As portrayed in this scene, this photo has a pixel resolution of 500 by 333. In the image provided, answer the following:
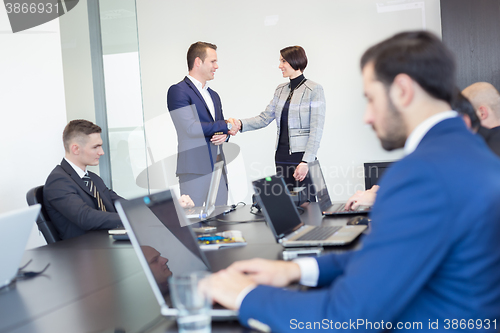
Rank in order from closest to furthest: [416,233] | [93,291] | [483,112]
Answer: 1. [416,233]
2. [93,291]
3. [483,112]

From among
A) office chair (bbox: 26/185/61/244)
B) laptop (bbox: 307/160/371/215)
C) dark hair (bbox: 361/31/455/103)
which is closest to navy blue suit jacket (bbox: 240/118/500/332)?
dark hair (bbox: 361/31/455/103)

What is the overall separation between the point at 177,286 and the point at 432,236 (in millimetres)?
454

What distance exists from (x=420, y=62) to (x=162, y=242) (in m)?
0.77

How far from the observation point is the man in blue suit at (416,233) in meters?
0.76

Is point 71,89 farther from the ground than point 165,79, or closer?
closer

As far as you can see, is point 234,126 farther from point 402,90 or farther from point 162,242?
point 402,90

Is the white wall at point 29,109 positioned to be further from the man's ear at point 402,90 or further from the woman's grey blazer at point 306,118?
the man's ear at point 402,90

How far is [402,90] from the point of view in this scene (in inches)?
36.0

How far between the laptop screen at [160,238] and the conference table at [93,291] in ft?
0.37

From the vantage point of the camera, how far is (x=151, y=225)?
4.02 feet

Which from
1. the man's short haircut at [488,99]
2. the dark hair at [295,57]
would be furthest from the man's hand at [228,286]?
the dark hair at [295,57]

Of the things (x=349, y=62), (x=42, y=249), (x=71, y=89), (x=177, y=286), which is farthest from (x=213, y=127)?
(x=177, y=286)

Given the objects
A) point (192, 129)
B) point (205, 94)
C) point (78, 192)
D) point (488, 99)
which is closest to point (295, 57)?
point (205, 94)

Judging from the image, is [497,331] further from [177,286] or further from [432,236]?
[177,286]
